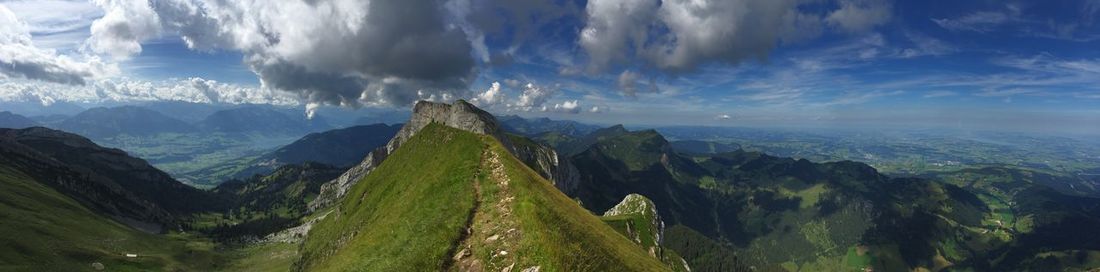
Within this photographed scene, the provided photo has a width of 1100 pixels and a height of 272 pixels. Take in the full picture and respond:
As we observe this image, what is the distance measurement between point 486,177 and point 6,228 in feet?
575

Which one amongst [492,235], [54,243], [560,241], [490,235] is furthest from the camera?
[54,243]

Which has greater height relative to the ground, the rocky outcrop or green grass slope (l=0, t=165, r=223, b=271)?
the rocky outcrop

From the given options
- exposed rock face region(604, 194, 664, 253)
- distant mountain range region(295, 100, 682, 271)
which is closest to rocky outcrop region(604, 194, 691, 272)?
exposed rock face region(604, 194, 664, 253)

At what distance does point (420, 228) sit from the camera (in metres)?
59.5

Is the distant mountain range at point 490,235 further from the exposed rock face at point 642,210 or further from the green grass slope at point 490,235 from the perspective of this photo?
the exposed rock face at point 642,210

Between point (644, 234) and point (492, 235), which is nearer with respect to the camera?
point (492, 235)

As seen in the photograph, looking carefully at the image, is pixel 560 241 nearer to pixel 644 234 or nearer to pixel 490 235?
pixel 490 235

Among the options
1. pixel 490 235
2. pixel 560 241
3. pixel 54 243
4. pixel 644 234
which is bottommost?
pixel 54 243

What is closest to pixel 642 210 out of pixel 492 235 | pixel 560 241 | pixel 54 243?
pixel 492 235

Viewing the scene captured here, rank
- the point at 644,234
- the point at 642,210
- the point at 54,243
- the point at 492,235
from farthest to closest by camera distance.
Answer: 1. the point at 642,210
2. the point at 54,243
3. the point at 644,234
4. the point at 492,235

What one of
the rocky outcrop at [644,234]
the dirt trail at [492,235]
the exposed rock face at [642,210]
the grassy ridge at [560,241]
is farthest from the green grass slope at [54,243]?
the exposed rock face at [642,210]

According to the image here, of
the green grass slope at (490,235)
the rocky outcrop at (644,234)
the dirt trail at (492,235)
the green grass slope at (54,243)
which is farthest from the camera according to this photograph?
the green grass slope at (54,243)

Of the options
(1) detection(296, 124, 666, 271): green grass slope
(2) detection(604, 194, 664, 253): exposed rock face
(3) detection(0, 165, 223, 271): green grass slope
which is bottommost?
(3) detection(0, 165, 223, 271): green grass slope

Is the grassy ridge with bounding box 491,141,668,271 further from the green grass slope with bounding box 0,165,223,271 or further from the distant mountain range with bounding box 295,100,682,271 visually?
the green grass slope with bounding box 0,165,223,271
